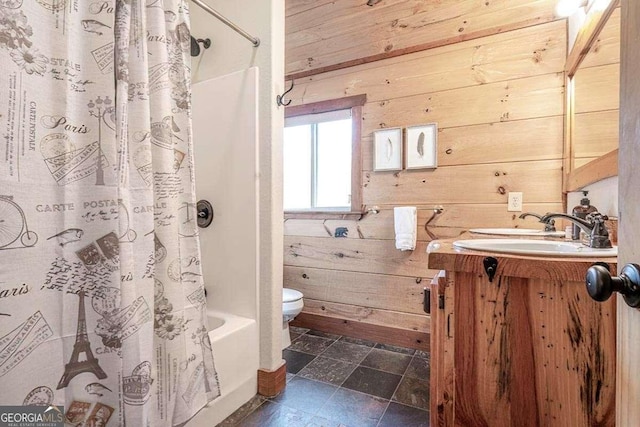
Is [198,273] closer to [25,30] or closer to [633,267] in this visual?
[25,30]

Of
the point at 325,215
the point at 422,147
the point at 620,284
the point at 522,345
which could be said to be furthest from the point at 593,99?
the point at 325,215

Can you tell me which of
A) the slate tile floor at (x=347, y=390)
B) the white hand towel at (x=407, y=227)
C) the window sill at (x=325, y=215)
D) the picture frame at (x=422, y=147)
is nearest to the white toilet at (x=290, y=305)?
the slate tile floor at (x=347, y=390)

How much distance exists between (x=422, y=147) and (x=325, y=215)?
87cm

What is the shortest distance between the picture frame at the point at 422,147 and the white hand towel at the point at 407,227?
0.32m

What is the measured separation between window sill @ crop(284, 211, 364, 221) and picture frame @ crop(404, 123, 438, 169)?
52cm

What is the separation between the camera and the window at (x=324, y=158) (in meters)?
2.30

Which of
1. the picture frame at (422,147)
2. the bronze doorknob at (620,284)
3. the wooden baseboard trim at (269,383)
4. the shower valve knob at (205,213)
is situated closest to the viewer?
the bronze doorknob at (620,284)

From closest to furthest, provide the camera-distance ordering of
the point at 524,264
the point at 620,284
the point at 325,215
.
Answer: the point at 620,284 → the point at 524,264 → the point at 325,215

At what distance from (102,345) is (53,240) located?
316mm

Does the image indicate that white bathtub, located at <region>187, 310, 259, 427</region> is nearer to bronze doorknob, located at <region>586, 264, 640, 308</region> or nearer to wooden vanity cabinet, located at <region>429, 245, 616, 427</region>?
wooden vanity cabinet, located at <region>429, 245, 616, 427</region>

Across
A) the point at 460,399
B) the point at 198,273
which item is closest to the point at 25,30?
the point at 198,273

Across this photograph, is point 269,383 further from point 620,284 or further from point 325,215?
point 620,284

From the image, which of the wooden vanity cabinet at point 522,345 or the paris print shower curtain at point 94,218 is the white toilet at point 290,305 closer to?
the paris print shower curtain at point 94,218

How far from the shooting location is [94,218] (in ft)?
2.76
